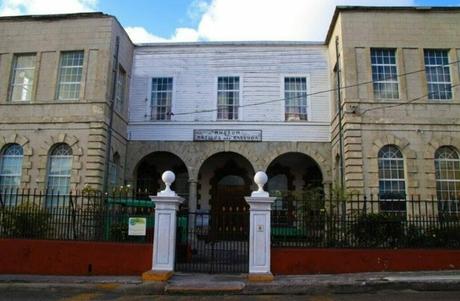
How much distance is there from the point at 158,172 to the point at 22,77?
716 cm

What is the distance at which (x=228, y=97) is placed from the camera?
20266mm

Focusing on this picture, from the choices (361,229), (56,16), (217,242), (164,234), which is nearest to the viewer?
(164,234)

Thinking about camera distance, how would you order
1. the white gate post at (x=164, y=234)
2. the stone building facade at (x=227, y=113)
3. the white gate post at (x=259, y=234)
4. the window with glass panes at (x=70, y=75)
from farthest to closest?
the stone building facade at (x=227, y=113) < the window with glass panes at (x=70, y=75) < the white gate post at (x=164, y=234) < the white gate post at (x=259, y=234)

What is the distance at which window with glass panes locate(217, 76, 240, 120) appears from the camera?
65.7 feet

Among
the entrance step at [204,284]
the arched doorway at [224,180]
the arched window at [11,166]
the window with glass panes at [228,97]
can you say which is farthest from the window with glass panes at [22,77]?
the entrance step at [204,284]

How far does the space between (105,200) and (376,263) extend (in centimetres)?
731

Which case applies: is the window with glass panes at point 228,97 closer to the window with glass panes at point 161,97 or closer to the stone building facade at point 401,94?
the window with glass panes at point 161,97

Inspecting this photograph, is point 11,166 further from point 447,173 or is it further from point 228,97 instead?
point 447,173

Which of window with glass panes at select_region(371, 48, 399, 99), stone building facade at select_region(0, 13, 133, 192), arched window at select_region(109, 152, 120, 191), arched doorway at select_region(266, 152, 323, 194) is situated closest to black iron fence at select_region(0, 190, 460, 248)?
stone building facade at select_region(0, 13, 133, 192)

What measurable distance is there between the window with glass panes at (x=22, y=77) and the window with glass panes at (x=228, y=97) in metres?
7.81

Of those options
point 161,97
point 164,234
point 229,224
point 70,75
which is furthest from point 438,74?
point 70,75

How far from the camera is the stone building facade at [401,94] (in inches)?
648

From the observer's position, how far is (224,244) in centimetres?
1161

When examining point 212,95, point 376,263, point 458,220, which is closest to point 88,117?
point 212,95
